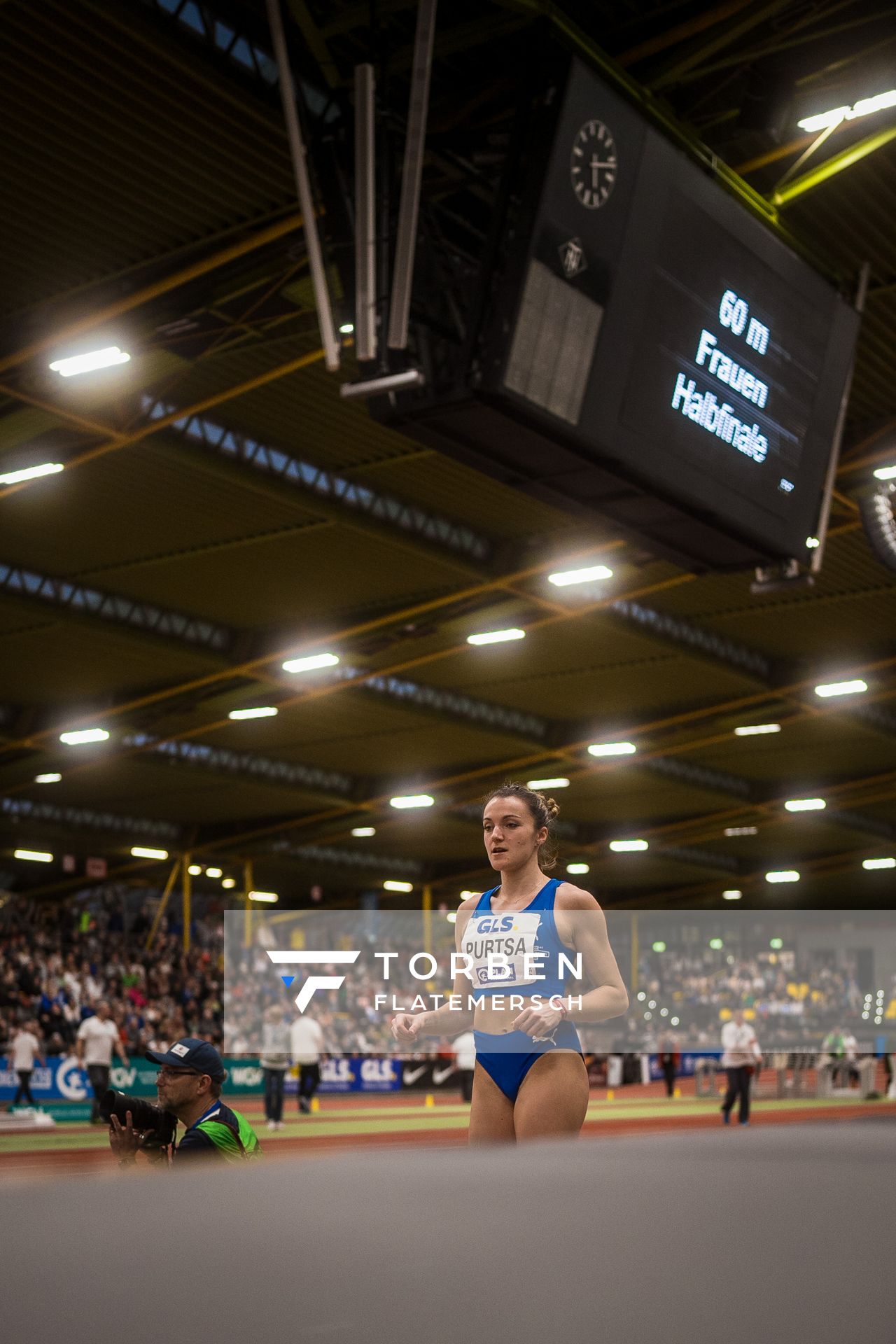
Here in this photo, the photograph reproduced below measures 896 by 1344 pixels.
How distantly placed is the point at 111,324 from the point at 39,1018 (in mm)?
20572

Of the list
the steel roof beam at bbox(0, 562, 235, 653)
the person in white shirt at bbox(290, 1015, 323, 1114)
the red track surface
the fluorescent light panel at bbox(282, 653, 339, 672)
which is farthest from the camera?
the fluorescent light panel at bbox(282, 653, 339, 672)

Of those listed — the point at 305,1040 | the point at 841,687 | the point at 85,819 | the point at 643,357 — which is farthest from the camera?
the point at 85,819

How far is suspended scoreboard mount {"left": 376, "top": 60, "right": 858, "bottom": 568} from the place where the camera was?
7305 millimetres

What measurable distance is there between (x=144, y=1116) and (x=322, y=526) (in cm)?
1430

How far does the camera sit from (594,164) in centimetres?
750

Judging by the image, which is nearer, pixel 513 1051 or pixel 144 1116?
pixel 144 1116

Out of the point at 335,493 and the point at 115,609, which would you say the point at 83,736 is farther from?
the point at 335,493

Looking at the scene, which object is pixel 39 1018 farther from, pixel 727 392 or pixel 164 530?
pixel 727 392

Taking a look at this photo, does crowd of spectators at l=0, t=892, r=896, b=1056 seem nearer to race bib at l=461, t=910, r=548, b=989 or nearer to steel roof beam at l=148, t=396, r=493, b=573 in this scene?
steel roof beam at l=148, t=396, r=493, b=573

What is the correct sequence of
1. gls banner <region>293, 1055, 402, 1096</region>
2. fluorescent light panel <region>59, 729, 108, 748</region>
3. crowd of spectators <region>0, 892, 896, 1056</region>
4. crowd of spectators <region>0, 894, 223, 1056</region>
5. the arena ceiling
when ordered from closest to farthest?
the arena ceiling, fluorescent light panel <region>59, 729, 108, 748</region>, crowd of spectators <region>0, 894, 223, 1056</region>, crowd of spectators <region>0, 892, 896, 1056</region>, gls banner <region>293, 1055, 402, 1096</region>

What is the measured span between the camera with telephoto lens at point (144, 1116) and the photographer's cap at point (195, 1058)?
587 millimetres

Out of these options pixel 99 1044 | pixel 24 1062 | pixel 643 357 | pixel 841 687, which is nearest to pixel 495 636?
pixel 841 687

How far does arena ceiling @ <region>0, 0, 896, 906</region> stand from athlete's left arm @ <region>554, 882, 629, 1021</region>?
16.3 feet

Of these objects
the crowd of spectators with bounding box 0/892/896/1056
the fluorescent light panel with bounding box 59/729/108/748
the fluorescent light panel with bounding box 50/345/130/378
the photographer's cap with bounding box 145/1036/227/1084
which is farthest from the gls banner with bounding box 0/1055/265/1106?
the photographer's cap with bounding box 145/1036/227/1084
